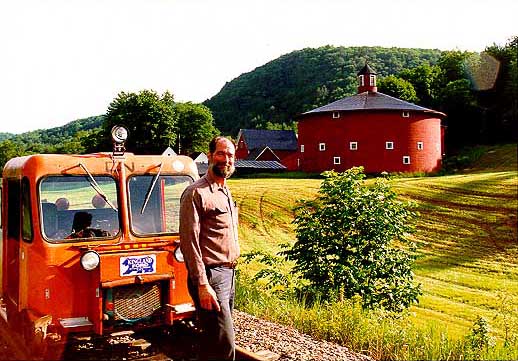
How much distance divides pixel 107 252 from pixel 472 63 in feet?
258

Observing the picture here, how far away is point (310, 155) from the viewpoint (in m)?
52.7

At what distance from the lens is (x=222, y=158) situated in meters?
5.09

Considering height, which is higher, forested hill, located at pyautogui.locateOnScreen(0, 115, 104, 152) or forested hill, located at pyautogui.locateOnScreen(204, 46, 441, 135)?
forested hill, located at pyautogui.locateOnScreen(204, 46, 441, 135)

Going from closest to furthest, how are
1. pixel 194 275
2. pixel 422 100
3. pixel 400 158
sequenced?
pixel 194 275
pixel 400 158
pixel 422 100

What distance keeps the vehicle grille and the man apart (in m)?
1.84

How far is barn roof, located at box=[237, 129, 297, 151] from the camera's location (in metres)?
82.0

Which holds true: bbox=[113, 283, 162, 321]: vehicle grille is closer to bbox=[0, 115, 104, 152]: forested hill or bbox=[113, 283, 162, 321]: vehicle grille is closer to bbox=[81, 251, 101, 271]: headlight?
bbox=[81, 251, 101, 271]: headlight

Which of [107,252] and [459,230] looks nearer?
[107,252]

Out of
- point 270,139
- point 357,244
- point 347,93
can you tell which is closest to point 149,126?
point 270,139

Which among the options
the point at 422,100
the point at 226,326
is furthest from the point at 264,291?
the point at 422,100

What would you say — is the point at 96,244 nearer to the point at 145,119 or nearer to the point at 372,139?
the point at 372,139

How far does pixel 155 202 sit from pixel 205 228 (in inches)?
101

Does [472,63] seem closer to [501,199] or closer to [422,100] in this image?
[422,100]

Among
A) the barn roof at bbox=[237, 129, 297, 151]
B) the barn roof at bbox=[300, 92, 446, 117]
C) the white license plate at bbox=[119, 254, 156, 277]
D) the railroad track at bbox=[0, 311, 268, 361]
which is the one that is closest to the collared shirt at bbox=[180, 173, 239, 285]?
the railroad track at bbox=[0, 311, 268, 361]
